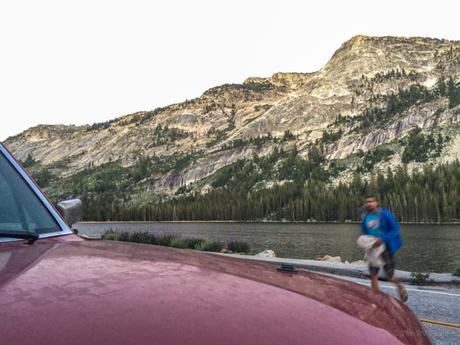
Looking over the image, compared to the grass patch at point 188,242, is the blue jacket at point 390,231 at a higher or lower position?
higher

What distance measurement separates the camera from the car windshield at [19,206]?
2.51 m

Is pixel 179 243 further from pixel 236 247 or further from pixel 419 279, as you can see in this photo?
pixel 419 279

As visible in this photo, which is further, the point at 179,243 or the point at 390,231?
the point at 179,243

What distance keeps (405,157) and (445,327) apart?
188176mm

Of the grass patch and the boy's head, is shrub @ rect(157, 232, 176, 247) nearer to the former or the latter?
the grass patch

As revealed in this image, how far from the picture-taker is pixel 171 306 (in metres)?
1.31

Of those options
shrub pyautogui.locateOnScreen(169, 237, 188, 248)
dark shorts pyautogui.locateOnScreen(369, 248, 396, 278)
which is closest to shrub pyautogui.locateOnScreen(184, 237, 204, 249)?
shrub pyautogui.locateOnScreen(169, 237, 188, 248)

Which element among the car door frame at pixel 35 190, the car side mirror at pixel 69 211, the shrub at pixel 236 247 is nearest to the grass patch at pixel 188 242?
the shrub at pixel 236 247

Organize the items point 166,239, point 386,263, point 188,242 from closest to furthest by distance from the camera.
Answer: point 386,263, point 188,242, point 166,239

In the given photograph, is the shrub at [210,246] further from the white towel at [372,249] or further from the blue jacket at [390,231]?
the blue jacket at [390,231]

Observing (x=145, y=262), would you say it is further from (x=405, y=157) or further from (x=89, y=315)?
(x=405, y=157)

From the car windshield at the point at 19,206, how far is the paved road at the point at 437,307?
485cm

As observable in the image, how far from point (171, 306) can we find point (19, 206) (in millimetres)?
1706

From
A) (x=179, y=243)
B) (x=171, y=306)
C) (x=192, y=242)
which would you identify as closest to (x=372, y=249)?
(x=171, y=306)
